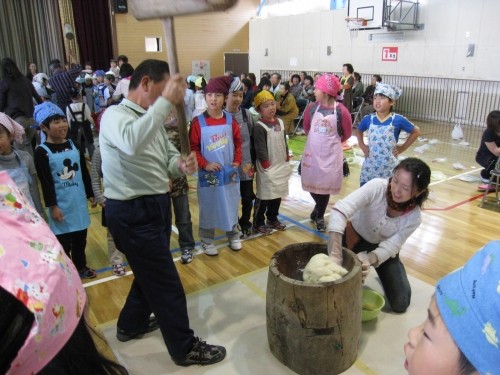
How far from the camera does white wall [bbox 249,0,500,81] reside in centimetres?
966

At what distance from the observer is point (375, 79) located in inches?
410

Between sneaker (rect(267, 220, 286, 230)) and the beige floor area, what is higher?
sneaker (rect(267, 220, 286, 230))

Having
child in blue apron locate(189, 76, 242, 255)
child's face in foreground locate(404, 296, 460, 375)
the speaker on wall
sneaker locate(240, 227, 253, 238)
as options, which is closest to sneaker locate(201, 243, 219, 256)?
child in blue apron locate(189, 76, 242, 255)

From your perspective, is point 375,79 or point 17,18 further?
point 17,18

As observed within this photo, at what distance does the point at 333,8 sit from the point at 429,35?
3.66 metres

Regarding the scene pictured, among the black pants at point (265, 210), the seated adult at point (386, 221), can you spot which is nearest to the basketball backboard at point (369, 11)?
the black pants at point (265, 210)

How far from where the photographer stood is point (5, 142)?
8.95 ft

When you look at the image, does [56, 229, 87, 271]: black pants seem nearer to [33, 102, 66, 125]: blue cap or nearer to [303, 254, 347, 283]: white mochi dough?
[33, 102, 66, 125]: blue cap

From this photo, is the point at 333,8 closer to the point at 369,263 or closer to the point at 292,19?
the point at 292,19

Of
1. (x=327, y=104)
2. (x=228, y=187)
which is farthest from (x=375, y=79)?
(x=228, y=187)

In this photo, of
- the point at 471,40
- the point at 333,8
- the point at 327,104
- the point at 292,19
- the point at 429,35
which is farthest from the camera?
the point at 292,19

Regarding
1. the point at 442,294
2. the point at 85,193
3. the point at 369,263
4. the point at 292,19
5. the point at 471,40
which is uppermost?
the point at 292,19

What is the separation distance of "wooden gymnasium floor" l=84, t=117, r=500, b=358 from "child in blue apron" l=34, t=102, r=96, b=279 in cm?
51

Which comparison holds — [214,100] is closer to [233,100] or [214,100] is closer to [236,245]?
[233,100]
